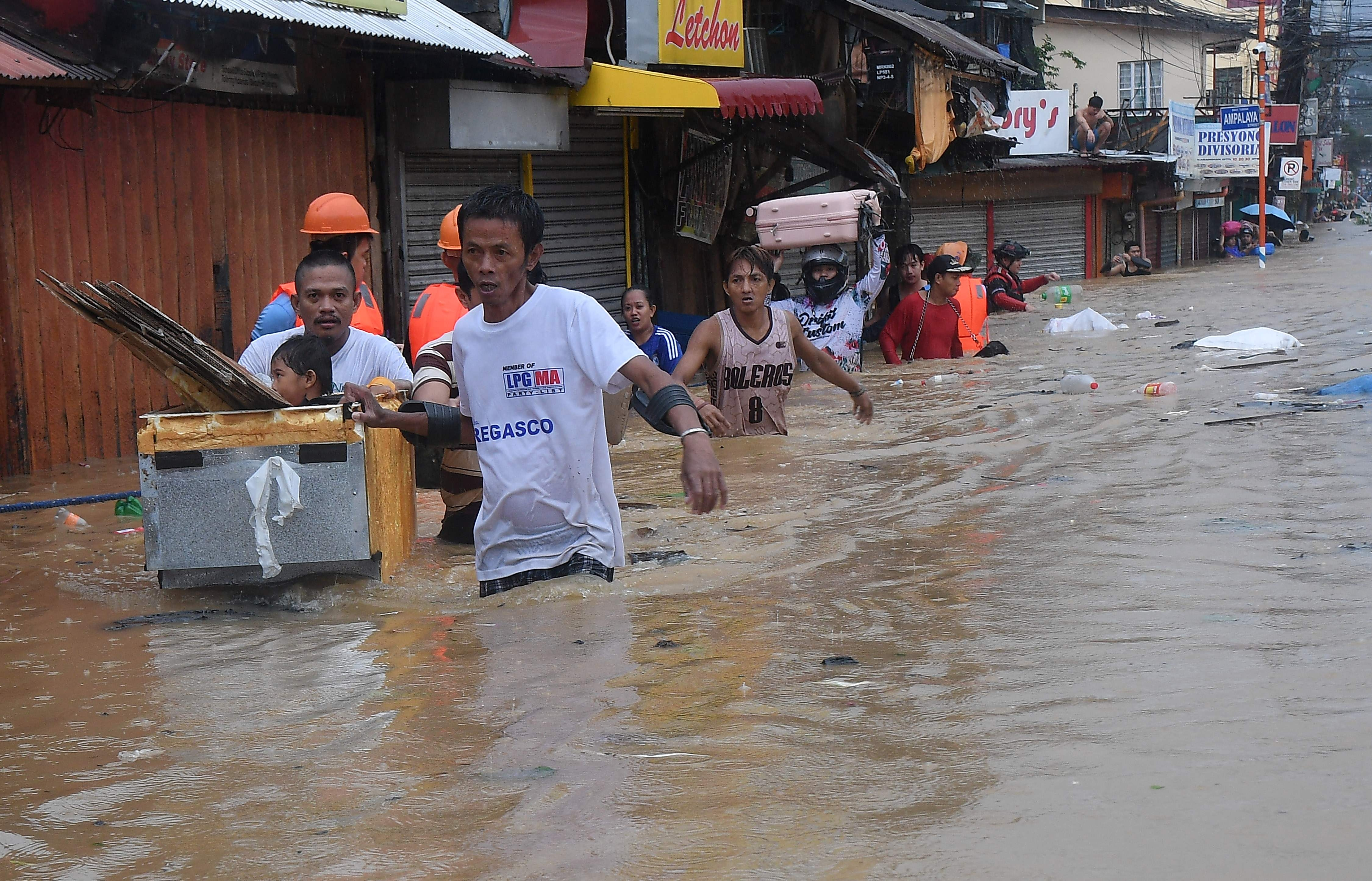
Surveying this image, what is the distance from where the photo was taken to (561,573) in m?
4.49

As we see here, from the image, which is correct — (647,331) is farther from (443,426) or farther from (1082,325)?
(1082,325)

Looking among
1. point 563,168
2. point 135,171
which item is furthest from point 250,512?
point 563,168

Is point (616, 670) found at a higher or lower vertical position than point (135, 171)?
lower

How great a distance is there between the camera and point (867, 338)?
18.2 meters

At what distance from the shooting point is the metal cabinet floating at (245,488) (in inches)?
199

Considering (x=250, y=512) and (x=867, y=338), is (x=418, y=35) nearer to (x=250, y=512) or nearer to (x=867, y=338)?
(x=250, y=512)

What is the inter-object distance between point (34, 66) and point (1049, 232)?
2753 cm

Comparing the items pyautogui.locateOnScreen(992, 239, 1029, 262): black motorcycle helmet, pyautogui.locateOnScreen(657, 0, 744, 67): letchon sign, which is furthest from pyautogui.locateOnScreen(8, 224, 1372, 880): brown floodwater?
→ pyautogui.locateOnScreen(992, 239, 1029, 262): black motorcycle helmet

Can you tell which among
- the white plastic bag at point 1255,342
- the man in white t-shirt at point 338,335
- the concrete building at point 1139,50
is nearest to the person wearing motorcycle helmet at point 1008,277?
the white plastic bag at point 1255,342

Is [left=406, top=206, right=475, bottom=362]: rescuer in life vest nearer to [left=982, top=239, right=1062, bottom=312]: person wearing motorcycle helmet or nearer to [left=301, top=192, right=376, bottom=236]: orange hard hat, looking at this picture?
[left=301, top=192, right=376, bottom=236]: orange hard hat

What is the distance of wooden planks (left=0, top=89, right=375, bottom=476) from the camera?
8484 millimetres

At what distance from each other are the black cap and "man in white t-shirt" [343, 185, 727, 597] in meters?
8.21

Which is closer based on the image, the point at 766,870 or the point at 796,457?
the point at 766,870

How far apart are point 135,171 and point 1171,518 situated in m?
6.83
